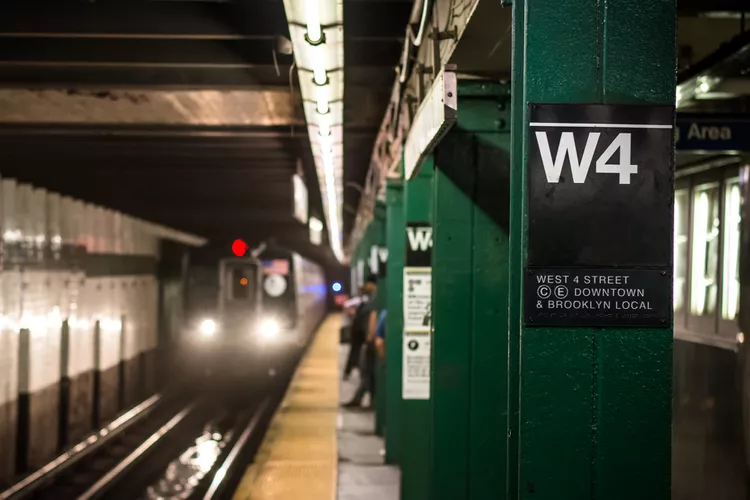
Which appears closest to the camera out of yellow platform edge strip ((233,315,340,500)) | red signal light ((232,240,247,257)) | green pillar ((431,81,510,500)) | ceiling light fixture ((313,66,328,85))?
ceiling light fixture ((313,66,328,85))

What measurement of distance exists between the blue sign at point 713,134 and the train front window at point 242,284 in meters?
11.5

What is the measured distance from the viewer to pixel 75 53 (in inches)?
231

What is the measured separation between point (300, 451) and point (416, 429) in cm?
358

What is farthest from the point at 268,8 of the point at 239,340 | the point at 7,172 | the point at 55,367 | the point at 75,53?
the point at 239,340

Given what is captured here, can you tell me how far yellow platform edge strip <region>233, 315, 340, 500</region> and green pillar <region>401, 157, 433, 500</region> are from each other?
1.37 m

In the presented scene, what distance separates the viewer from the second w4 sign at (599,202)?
2.54m

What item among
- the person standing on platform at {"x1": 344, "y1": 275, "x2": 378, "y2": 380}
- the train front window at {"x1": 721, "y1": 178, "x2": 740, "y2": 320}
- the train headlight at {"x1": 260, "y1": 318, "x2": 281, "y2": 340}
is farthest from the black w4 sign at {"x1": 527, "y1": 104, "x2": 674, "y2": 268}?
the train headlight at {"x1": 260, "y1": 318, "x2": 281, "y2": 340}

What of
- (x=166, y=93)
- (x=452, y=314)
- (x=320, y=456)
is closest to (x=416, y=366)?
(x=452, y=314)

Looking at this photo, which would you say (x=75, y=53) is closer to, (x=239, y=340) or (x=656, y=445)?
(x=656, y=445)

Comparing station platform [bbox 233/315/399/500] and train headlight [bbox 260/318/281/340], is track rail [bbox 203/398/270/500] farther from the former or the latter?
train headlight [bbox 260/318/281/340]

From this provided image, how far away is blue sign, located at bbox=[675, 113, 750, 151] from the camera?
4.32m

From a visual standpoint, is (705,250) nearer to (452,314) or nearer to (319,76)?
(452,314)

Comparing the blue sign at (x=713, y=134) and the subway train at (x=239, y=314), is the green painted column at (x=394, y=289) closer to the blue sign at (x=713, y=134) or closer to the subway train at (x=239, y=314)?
the blue sign at (x=713, y=134)

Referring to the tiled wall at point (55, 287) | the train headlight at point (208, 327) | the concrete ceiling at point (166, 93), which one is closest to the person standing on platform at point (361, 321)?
the concrete ceiling at point (166, 93)
